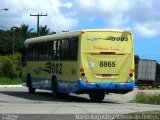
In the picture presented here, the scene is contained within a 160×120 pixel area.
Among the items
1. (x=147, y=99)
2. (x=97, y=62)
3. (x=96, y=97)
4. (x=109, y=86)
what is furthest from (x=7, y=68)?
(x=109, y=86)

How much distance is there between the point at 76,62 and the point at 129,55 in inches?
104

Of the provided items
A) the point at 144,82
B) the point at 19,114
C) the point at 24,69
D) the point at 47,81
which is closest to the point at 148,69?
the point at 144,82

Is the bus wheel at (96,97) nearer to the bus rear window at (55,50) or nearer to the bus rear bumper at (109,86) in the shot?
the bus rear bumper at (109,86)

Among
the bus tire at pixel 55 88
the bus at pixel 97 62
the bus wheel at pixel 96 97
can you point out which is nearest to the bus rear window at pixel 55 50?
the bus at pixel 97 62

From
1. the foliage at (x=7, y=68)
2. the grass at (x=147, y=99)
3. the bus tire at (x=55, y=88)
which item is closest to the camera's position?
the bus tire at (x=55, y=88)

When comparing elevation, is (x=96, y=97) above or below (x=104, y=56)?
below

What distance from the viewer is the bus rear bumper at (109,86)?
25.4 meters

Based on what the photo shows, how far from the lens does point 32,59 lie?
108 ft

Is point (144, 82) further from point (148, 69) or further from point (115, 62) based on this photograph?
point (115, 62)

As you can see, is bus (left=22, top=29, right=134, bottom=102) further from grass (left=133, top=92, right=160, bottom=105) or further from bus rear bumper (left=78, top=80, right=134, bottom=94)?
grass (left=133, top=92, right=160, bottom=105)

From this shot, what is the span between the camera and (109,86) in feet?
84.4

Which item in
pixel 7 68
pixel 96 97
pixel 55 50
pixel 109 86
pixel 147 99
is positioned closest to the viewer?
pixel 109 86

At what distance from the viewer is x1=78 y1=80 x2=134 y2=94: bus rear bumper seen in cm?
2537

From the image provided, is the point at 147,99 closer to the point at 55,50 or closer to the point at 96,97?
the point at 96,97
